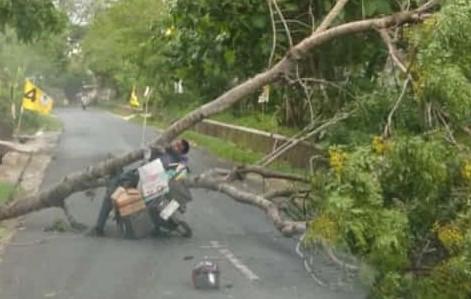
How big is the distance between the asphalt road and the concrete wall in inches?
81.0

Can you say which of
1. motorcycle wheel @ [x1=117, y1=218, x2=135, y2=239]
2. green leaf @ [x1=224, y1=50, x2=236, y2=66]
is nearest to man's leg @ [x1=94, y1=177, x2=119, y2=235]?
motorcycle wheel @ [x1=117, y1=218, x2=135, y2=239]

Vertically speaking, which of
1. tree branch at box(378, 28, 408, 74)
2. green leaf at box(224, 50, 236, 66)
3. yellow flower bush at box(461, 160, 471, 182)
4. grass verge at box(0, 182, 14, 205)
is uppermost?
tree branch at box(378, 28, 408, 74)

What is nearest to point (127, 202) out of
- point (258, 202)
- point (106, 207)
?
point (106, 207)

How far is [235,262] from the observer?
12.4 metres

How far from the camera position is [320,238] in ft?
23.3

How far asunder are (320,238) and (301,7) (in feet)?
25.2

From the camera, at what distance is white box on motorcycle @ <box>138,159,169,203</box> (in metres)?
13.3

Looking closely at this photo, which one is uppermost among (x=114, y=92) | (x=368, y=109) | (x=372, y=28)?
(x=372, y=28)

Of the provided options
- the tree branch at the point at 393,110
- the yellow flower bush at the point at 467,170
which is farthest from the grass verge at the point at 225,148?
the yellow flower bush at the point at 467,170

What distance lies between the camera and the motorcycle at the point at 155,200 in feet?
44.8

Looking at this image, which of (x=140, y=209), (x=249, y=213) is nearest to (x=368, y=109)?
(x=140, y=209)

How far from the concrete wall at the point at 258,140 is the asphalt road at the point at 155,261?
6.75 feet

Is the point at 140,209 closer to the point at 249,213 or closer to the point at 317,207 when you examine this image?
the point at 249,213

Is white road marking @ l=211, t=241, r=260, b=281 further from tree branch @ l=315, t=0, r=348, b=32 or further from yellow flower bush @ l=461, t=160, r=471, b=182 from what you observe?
yellow flower bush @ l=461, t=160, r=471, b=182
